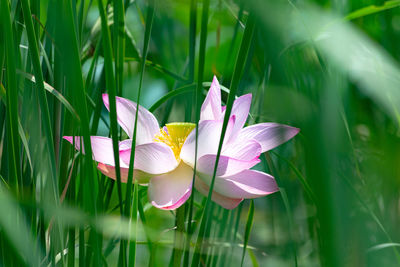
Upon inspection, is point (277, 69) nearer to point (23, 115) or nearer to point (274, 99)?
point (274, 99)

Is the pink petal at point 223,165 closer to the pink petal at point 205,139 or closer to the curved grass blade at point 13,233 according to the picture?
the pink petal at point 205,139

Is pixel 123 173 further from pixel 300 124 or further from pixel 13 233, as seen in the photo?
pixel 300 124

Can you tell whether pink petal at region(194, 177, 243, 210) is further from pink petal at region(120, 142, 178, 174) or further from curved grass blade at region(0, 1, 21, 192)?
curved grass blade at region(0, 1, 21, 192)

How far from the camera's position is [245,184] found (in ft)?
1.15

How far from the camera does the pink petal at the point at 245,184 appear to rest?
13.2 inches

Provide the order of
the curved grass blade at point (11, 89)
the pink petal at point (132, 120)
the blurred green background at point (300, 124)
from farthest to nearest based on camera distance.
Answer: the pink petal at point (132, 120), the curved grass blade at point (11, 89), the blurred green background at point (300, 124)

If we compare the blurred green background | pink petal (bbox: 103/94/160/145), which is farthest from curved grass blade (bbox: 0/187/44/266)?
pink petal (bbox: 103/94/160/145)

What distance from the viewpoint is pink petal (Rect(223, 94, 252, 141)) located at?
0.38 m

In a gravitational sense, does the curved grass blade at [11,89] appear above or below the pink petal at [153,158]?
above

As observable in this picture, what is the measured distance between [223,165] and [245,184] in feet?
0.09

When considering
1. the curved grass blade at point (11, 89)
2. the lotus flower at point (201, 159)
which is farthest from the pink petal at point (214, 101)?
the curved grass blade at point (11, 89)

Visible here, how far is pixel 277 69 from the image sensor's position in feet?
0.49

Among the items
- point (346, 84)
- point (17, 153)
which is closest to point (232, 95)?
point (346, 84)

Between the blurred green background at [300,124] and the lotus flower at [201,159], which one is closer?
the blurred green background at [300,124]
